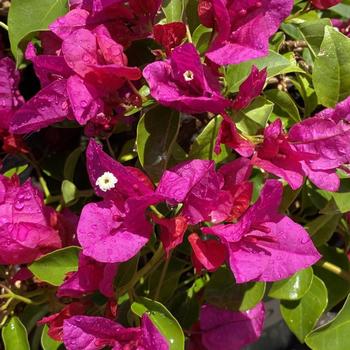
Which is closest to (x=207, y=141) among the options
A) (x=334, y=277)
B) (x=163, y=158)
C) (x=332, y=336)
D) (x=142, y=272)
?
(x=163, y=158)

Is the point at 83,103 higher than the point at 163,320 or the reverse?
higher

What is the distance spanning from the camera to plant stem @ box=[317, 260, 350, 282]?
0.86m

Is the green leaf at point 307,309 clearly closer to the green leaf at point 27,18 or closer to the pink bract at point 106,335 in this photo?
the pink bract at point 106,335

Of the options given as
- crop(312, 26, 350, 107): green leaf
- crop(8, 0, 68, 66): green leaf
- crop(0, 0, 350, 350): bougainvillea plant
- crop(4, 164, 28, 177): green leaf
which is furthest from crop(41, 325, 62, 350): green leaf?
crop(312, 26, 350, 107): green leaf

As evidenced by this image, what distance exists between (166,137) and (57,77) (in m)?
0.13

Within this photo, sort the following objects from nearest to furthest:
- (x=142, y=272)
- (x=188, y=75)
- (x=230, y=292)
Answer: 1. (x=188, y=75)
2. (x=142, y=272)
3. (x=230, y=292)

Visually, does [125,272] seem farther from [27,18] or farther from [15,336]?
[27,18]

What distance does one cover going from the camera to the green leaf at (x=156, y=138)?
62cm

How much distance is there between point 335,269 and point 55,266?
15.8 inches

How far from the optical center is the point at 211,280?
31.0 inches

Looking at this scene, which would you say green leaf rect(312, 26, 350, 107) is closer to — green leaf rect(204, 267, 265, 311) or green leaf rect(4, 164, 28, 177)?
green leaf rect(204, 267, 265, 311)

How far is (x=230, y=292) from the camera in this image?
2.50ft

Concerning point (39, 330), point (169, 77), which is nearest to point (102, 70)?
point (169, 77)

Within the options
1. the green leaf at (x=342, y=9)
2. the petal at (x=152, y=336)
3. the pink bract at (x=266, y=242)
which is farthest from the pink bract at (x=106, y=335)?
the green leaf at (x=342, y=9)
